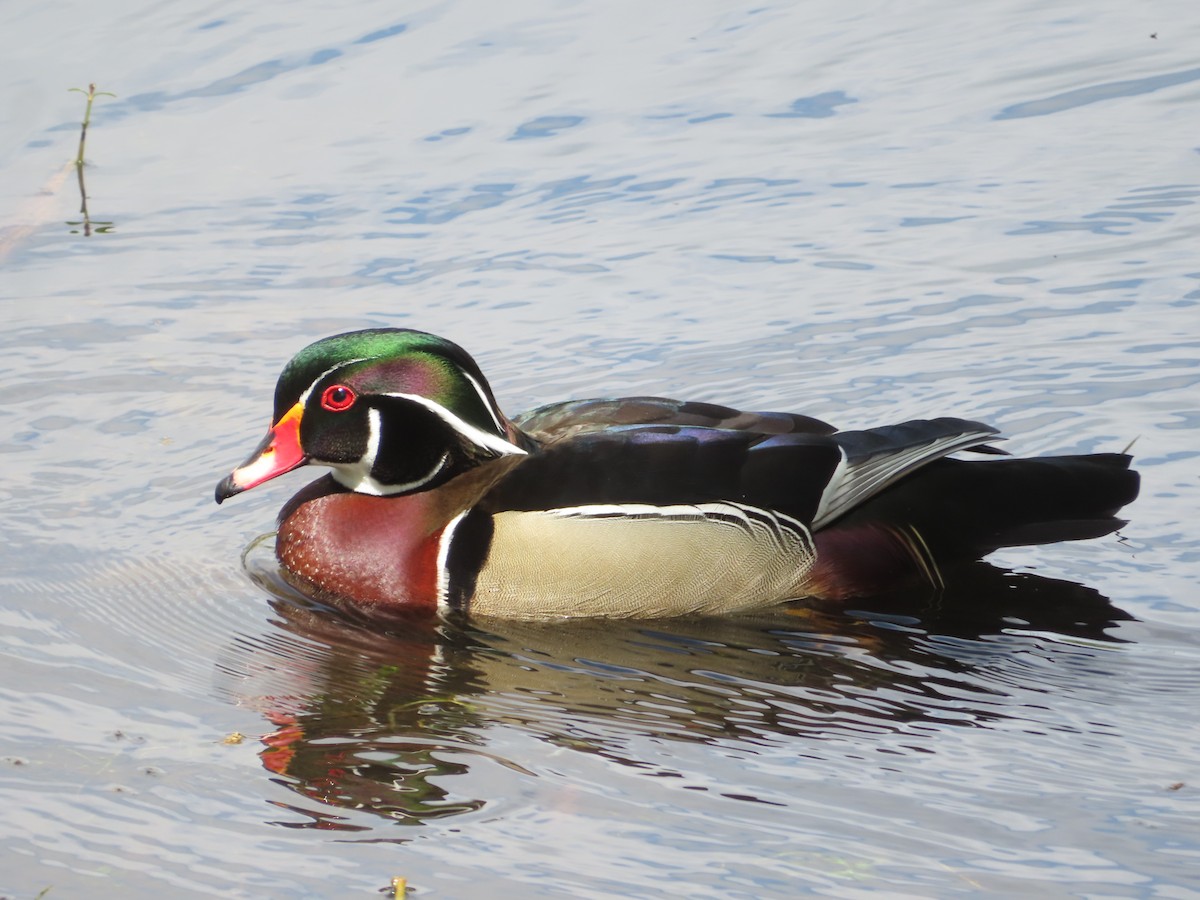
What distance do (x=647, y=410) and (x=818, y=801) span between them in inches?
83.3

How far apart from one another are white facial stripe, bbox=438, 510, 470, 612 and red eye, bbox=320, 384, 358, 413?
610 millimetres

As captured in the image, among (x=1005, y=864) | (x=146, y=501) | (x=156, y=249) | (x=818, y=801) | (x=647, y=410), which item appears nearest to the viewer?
(x=1005, y=864)

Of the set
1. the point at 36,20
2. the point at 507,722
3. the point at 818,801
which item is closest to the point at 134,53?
the point at 36,20

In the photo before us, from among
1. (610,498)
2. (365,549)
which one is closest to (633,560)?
(610,498)

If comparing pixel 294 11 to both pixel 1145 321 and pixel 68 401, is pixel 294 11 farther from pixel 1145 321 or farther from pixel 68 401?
→ pixel 1145 321

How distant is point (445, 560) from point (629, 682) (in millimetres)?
967

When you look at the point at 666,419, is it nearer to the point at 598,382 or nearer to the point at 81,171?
the point at 598,382

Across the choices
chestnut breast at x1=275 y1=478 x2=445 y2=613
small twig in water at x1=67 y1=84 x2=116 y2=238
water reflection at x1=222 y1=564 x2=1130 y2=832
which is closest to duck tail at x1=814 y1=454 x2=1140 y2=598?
water reflection at x1=222 y1=564 x2=1130 y2=832

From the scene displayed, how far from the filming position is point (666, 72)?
1188cm

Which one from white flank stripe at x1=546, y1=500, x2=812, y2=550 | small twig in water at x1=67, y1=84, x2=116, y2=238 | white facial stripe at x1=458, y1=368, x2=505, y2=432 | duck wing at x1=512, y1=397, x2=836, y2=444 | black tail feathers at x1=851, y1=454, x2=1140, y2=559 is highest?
small twig in water at x1=67, y1=84, x2=116, y2=238

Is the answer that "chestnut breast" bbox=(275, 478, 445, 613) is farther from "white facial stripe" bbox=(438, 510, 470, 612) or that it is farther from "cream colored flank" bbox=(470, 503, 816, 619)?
"cream colored flank" bbox=(470, 503, 816, 619)

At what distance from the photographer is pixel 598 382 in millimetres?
8344

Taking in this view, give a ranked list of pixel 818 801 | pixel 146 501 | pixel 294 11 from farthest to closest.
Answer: pixel 294 11
pixel 146 501
pixel 818 801

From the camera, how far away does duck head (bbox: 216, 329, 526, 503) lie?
669 centimetres
